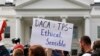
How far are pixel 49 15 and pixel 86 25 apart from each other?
3.65 meters

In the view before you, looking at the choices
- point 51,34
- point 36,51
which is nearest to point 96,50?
point 36,51

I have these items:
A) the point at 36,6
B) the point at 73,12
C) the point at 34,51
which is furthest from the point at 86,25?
the point at 34,51

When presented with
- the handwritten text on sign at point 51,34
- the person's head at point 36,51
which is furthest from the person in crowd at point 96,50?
the handwritten text on sign at point 51,34

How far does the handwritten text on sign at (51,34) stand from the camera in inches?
363

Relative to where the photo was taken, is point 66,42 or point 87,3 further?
point 87,3

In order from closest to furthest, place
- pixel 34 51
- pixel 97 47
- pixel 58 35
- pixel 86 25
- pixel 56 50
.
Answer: pixel 34 51
pixel 97 47
pixel 58 35
pixel 56 50
pixel 86 25

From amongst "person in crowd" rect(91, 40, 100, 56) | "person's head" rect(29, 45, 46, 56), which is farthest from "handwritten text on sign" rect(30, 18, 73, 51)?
"person's head" rect(29, 45, 46, 56)

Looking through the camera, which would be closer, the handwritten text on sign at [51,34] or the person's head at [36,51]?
the person's head at [36,51]

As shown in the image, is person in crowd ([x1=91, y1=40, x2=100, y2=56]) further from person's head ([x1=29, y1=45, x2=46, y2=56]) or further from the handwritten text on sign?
the handwritten text on sign

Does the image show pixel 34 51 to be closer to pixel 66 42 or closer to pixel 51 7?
pixel 66 42

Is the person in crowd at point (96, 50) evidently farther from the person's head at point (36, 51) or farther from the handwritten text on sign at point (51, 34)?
the handwritten text on sign at point (51, 34)

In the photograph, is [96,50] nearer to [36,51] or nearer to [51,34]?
[36,51]

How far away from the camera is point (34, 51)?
23.4ft

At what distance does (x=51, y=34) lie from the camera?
9.48 meters
